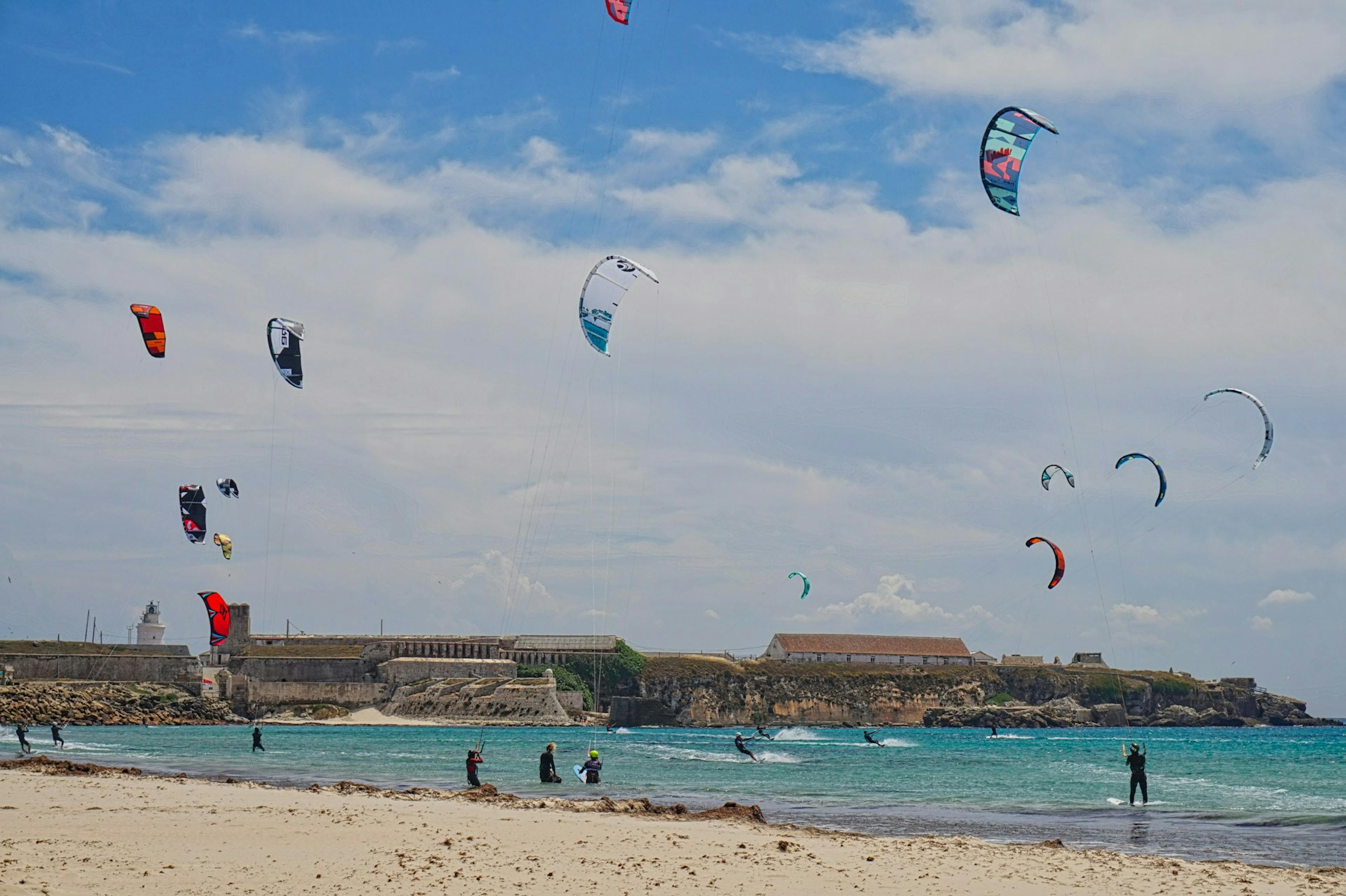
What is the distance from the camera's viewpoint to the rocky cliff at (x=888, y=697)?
269 ft

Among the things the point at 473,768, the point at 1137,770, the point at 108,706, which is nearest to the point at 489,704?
the point at 108,706

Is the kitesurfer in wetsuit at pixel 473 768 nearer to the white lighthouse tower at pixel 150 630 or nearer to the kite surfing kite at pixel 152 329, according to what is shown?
the kite surfing kite at pixel 152 329

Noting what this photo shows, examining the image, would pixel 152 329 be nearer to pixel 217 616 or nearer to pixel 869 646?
pixel 217 616

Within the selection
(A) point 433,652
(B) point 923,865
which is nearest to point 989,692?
(A) point 433,652

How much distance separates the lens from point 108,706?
60.8 m

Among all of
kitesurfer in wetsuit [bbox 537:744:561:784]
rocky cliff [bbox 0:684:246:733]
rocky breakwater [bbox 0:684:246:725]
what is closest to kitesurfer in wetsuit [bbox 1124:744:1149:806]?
kitesurfer in wetsuit [bbox 537:744:561:784]

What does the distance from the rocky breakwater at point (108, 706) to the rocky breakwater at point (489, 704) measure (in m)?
9.31

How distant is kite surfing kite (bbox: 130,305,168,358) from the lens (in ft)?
97.0

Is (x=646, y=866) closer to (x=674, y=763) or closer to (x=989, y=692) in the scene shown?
(x=674, y=763)

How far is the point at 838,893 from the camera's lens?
11.4 m

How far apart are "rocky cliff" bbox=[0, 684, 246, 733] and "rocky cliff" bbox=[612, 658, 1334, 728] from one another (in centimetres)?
2355

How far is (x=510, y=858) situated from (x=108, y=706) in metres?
54.7

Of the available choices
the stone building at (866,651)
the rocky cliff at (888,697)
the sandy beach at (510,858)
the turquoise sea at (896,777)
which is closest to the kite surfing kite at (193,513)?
the turquoise sea at (896,777)

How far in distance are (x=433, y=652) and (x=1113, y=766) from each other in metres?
49.9
